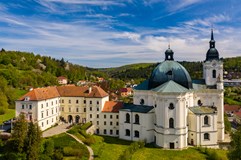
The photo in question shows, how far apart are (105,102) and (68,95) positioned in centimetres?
881

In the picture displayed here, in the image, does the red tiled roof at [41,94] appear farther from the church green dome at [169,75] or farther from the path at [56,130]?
the church green dome at [169,75]

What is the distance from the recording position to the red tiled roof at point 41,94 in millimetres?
51756

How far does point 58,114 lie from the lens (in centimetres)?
6016

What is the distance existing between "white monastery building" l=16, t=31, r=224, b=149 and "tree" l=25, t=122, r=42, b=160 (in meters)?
11.2

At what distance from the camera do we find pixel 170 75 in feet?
173

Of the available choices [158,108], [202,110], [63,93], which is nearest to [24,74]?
[63,93]

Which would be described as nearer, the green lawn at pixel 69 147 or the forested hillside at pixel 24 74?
the green lawn at pixel 69 147

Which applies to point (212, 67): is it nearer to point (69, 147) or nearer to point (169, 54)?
point (169, 54)

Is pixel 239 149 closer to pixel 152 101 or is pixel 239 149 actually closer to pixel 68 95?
pixel 152 101

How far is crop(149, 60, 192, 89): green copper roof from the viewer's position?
174 feet

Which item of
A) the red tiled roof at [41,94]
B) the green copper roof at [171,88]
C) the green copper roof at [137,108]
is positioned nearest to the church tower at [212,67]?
the green copper roof at [171,88]

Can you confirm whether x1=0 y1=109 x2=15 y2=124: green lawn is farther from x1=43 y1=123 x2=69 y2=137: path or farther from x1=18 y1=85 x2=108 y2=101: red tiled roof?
x1=43 y1=123 x2=69 y2=137: path

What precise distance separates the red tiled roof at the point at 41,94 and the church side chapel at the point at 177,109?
51.1 feet

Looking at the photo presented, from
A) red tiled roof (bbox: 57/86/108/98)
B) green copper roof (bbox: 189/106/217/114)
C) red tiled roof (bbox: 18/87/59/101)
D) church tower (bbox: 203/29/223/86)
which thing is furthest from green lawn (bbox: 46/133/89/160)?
church tower (bbox: 203/29/223/86)
